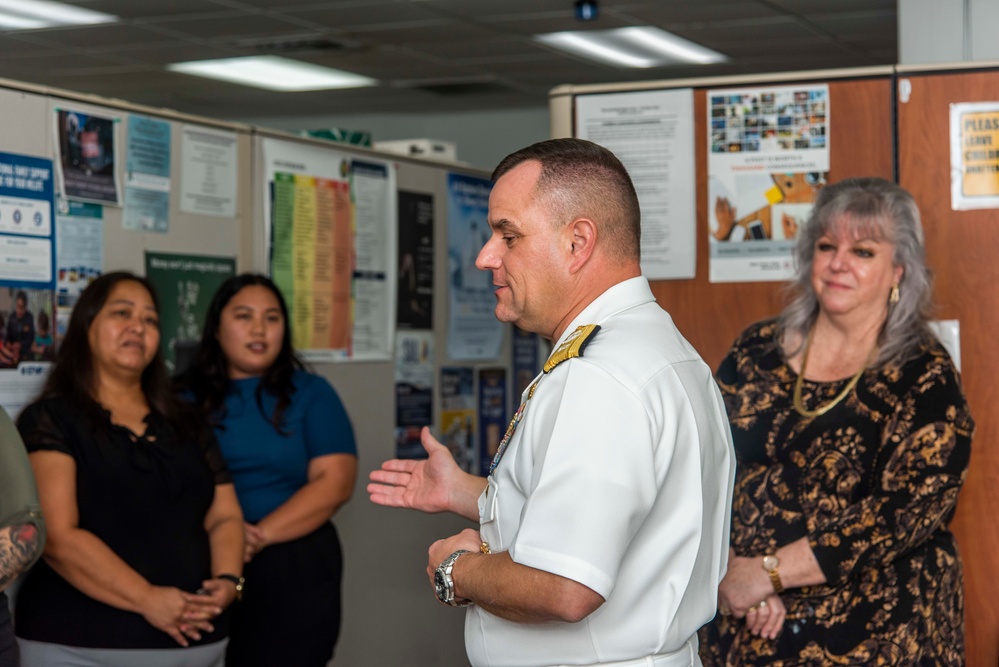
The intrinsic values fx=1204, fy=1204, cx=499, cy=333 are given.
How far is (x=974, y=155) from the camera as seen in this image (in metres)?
2.86

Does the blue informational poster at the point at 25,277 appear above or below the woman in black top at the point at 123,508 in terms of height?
above

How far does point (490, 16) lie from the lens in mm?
6875

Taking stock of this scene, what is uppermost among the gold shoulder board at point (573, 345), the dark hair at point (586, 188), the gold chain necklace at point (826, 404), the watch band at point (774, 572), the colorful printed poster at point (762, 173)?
the colorful printed poster at point (762, 173)

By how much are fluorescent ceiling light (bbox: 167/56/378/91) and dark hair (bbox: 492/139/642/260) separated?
6.76m

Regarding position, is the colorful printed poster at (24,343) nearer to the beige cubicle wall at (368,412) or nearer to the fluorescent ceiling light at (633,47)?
the beige cubicle wall at (368,412)

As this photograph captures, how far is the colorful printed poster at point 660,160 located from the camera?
3035mm

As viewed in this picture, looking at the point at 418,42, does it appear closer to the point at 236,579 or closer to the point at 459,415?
the point at 459,415

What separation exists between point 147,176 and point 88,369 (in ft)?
2.08

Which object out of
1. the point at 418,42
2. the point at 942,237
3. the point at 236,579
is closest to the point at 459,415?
the point at 236,579

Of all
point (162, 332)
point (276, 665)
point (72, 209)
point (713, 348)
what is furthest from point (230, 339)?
point (713, 348)

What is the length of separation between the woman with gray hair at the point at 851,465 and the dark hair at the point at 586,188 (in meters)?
0.96

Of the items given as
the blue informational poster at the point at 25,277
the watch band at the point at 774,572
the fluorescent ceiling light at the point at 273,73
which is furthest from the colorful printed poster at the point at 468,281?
the fluorescent ceiling light at the point at 273,73

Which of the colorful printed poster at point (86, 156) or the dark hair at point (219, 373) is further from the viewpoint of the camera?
the dark hair at point (219, 373)

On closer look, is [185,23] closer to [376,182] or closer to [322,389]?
[376,182]
